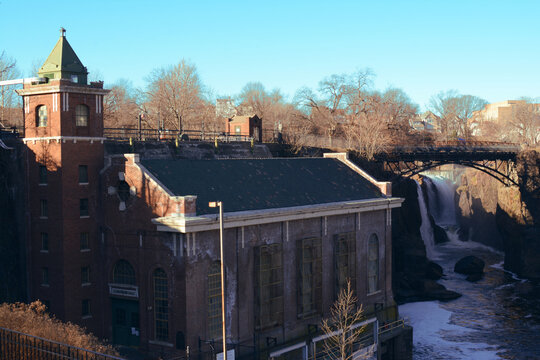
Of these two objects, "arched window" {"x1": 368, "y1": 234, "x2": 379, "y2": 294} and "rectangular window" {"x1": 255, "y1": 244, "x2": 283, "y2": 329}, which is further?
"arched window" {"x1": 368, "y1": 234, "x2": 379, "y2": 294}

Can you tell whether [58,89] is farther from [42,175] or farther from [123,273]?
[123,273]

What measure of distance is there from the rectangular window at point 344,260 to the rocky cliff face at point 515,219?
4017 cm

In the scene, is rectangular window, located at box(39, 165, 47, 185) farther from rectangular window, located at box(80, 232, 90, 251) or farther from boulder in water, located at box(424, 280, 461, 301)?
boulder in water, located at box(424, 280, 461, 301)

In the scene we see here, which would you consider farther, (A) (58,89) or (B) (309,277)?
(B) (309,277)

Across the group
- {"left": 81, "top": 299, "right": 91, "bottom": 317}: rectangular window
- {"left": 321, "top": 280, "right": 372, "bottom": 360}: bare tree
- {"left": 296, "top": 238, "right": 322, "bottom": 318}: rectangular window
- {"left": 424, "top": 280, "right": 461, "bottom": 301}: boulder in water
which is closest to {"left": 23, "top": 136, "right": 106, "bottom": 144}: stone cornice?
{"left": 81, "top": 299, "right": 91, "bottom": 317}: rectangular window

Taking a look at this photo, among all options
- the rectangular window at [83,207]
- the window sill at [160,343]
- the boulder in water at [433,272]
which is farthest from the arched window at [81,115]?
the boulder in water at [433,272]

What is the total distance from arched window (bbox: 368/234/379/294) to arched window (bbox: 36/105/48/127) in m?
22.8

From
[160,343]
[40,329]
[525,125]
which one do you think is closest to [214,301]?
[160,343]

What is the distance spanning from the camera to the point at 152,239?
3141 centimetres

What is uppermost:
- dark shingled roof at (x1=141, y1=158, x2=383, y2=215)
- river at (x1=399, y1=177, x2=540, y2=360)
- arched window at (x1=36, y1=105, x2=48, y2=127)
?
arched window at (x1=36, y1=105, x2=48, y2=127)

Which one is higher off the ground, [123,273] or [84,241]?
[84,241]

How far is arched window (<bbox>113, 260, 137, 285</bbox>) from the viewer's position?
32875 mm

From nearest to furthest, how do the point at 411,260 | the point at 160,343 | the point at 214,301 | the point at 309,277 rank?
the point at 160,343 → the point at 214,301 → the point at 309,277 → the point at 411,260

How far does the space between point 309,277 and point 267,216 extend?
19.5 feet
